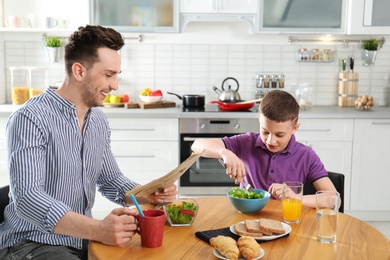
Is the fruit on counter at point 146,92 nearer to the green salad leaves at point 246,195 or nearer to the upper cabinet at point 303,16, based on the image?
the upper cabinet at point 303,16

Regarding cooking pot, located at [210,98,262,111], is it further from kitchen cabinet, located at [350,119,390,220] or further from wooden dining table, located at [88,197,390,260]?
wooden dining table, located at [88,197,390,260]

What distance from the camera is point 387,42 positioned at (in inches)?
189

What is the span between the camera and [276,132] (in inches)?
92.4

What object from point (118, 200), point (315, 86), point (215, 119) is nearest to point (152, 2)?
point (215, 119)

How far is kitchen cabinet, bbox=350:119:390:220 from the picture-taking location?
4.27 meters

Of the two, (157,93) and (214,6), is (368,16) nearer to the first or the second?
(214,6)

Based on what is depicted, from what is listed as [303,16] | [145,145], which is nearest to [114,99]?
[145,145]

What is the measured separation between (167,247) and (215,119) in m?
2.51

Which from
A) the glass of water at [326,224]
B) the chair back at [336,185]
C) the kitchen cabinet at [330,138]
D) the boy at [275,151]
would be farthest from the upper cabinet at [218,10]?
the glass of water at [326,224]

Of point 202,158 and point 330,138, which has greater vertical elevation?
point 330,138

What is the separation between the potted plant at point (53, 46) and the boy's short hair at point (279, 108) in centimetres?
276

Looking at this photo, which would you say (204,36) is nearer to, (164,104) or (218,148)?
(164,104)

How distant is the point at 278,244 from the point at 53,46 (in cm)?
339

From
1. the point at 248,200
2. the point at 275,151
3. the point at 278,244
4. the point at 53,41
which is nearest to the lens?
the point at 278,244
